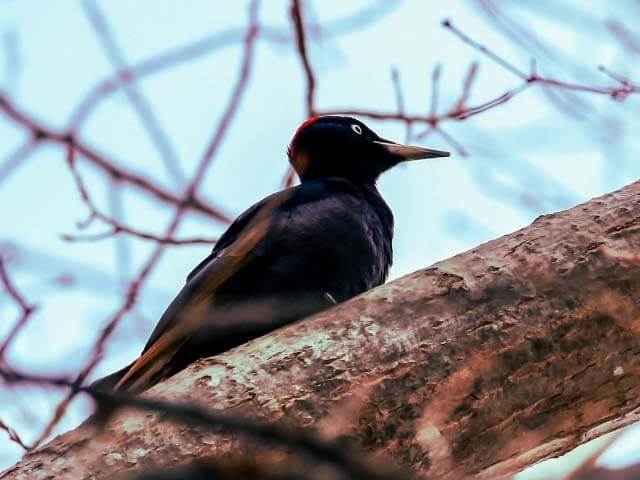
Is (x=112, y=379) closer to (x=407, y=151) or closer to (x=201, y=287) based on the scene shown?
(x=201, y=287)

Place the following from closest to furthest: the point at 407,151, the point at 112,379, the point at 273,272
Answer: the point at 112,379, the point at 273,272, the point at 407,151

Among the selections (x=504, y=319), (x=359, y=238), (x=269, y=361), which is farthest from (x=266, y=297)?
(x=504, y=319)

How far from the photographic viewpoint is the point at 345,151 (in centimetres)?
421

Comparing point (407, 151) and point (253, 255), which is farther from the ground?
point (407, 151)

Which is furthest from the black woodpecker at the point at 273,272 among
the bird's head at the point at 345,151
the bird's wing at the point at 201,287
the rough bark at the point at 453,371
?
the rough bark at the point at 453,371

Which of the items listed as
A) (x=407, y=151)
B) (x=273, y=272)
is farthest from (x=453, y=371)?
(x=407, y=151)

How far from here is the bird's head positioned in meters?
4.16

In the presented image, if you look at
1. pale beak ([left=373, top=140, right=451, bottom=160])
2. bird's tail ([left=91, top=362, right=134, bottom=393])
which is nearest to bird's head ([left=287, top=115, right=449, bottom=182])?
pale beak ([left=373, top=140, right=451, bottom=160])

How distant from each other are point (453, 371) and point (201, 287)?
1.03 metres

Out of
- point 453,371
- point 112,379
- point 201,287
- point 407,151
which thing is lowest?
point 453,371

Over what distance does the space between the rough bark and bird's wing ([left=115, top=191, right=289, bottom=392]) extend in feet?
1.41

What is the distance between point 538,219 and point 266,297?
897 millimetres

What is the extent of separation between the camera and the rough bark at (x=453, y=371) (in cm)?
229

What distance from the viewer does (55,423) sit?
3.09 m
